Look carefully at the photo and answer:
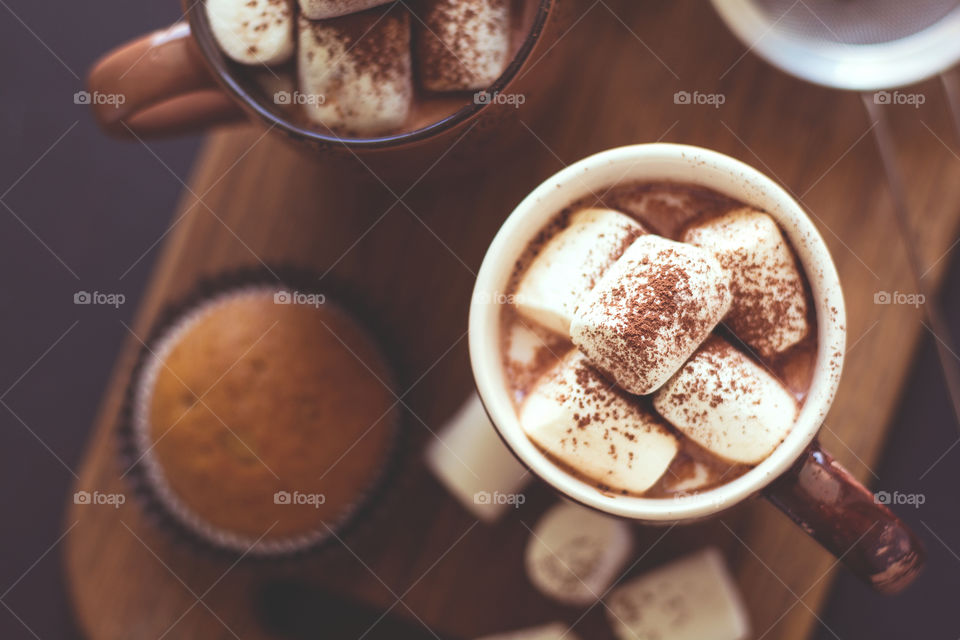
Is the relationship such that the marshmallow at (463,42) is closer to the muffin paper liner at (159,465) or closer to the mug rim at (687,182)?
the mug rim at (687,182)

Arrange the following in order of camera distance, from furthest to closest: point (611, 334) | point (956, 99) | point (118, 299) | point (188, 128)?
point (118, 299) < point (956, 99) < point (188, 128) < point (611, 334)

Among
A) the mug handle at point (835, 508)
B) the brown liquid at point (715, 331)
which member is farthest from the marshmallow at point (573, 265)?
the mug handle at point (835, 508)

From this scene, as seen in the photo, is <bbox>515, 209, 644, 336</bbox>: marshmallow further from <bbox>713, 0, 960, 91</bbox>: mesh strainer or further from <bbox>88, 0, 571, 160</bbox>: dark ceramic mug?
<bbox>713, 0, 960, 91</bbox>: mesh strainer

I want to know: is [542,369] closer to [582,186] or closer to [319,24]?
[582,186]

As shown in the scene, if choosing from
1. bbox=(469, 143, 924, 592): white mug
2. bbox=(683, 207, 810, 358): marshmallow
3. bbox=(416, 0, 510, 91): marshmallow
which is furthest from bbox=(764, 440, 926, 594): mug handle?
bbox=(416, 0, 510, 91): marshmallow

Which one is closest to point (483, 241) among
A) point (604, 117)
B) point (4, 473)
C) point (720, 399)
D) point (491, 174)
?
point (491, 174)
